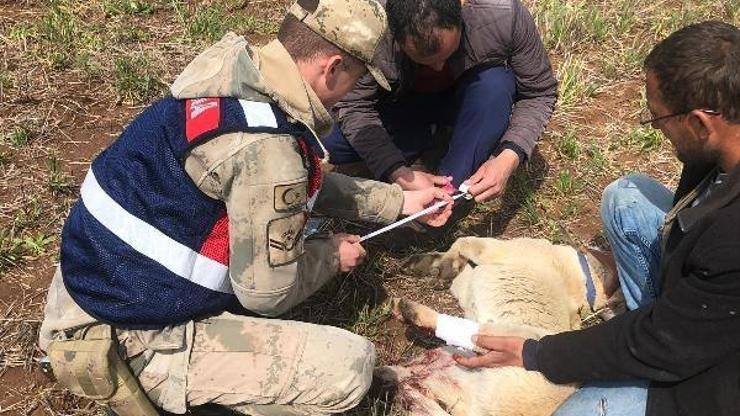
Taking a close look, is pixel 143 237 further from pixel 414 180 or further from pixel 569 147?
pixel 569 147

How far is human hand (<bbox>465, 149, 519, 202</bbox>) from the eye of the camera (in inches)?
145

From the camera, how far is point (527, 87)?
4.03 m

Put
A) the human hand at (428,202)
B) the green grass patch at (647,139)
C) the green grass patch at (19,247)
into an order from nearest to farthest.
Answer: the human hand at (428,202) → the green grass patch at (19,247) → the green grass patch at (647,139)

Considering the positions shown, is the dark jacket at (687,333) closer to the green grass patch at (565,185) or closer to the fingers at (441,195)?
the fingers at (441,195)

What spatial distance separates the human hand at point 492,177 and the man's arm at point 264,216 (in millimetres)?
1374

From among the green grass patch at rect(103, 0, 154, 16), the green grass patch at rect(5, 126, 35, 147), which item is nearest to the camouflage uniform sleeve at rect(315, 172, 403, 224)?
the green grass patch at rect(5, 126, 35, 147)

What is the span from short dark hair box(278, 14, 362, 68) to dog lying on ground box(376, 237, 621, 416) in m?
1.36

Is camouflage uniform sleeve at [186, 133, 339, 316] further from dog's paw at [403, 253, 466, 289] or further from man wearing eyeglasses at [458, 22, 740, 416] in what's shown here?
dog's paw at [403, 253, 466, 289]

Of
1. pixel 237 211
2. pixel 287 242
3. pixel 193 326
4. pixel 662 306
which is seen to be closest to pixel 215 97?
pixel 237 211

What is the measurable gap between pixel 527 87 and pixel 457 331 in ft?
5.09

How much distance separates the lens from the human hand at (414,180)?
3.71 m

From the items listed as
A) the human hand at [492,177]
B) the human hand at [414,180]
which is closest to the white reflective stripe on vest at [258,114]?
the human hand at [414,180]

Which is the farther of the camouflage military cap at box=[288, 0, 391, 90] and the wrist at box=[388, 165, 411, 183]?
the wrist at box=[388, 165, 411, 183]

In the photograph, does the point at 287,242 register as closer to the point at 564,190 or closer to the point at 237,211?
the point at 237,211
